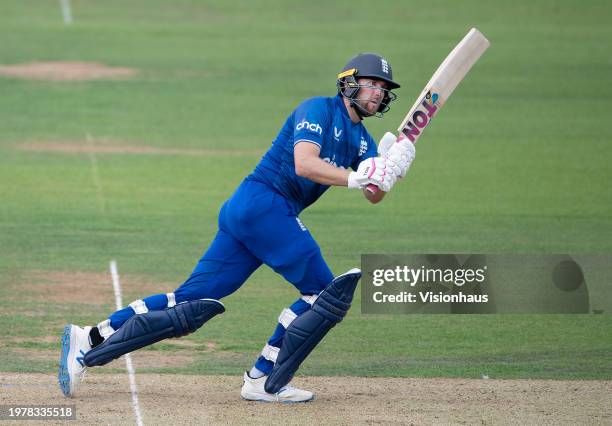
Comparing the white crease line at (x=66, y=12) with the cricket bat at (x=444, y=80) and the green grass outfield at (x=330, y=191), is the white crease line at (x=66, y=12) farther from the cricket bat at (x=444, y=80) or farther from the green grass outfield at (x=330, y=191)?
the cricket bat at (x=444, y=80)

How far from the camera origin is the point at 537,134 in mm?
21516

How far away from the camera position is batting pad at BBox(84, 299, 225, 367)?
7.19 metres

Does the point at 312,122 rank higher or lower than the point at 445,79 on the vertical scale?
lower

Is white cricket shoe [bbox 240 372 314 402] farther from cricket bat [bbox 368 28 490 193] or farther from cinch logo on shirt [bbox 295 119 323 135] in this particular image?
cricket bat [bbox 368 28 490 193]

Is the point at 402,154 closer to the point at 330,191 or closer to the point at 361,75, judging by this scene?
the point at 361,75

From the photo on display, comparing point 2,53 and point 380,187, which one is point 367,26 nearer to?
point 2,53

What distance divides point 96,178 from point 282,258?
34.4ft

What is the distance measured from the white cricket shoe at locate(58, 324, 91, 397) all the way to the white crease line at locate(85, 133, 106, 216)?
762 centimetres

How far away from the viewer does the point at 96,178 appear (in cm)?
1725

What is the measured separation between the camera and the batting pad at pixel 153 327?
283 inches

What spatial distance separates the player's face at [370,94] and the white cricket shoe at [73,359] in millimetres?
2203

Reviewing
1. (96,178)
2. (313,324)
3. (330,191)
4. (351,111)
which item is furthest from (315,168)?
(96,178)

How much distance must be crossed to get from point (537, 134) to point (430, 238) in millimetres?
8240

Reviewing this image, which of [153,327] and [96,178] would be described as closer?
[153,327]
